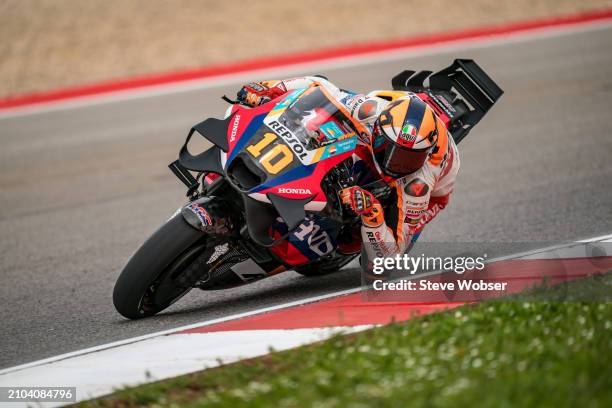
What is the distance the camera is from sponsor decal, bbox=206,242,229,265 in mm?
5785

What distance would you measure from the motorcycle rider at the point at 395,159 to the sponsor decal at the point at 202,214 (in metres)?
0.85

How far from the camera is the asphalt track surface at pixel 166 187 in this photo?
6.43 metres

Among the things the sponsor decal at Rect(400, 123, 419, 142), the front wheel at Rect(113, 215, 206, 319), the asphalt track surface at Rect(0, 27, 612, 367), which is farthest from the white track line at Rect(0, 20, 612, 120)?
the sponsor decal at Rect(400, 123, 419, 142)

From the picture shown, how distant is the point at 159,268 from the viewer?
5.55m

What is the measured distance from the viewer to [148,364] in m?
4.93

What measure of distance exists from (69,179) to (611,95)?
765 cm

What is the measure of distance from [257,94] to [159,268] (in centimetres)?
150

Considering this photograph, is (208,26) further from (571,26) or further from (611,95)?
(611,95)

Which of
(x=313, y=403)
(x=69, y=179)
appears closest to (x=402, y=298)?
(x=313, y=403)

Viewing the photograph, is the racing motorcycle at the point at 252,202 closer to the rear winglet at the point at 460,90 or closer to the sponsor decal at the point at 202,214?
the sponsor decal at the point at 202,214

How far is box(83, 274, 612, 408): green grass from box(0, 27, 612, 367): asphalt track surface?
1.36 metres

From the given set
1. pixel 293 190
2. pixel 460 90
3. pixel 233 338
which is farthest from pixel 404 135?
pixel 233 338

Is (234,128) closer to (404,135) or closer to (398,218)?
(404,135)

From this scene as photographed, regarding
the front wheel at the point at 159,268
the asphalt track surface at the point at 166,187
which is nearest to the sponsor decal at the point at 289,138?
the front wheel at the point at 159,268
